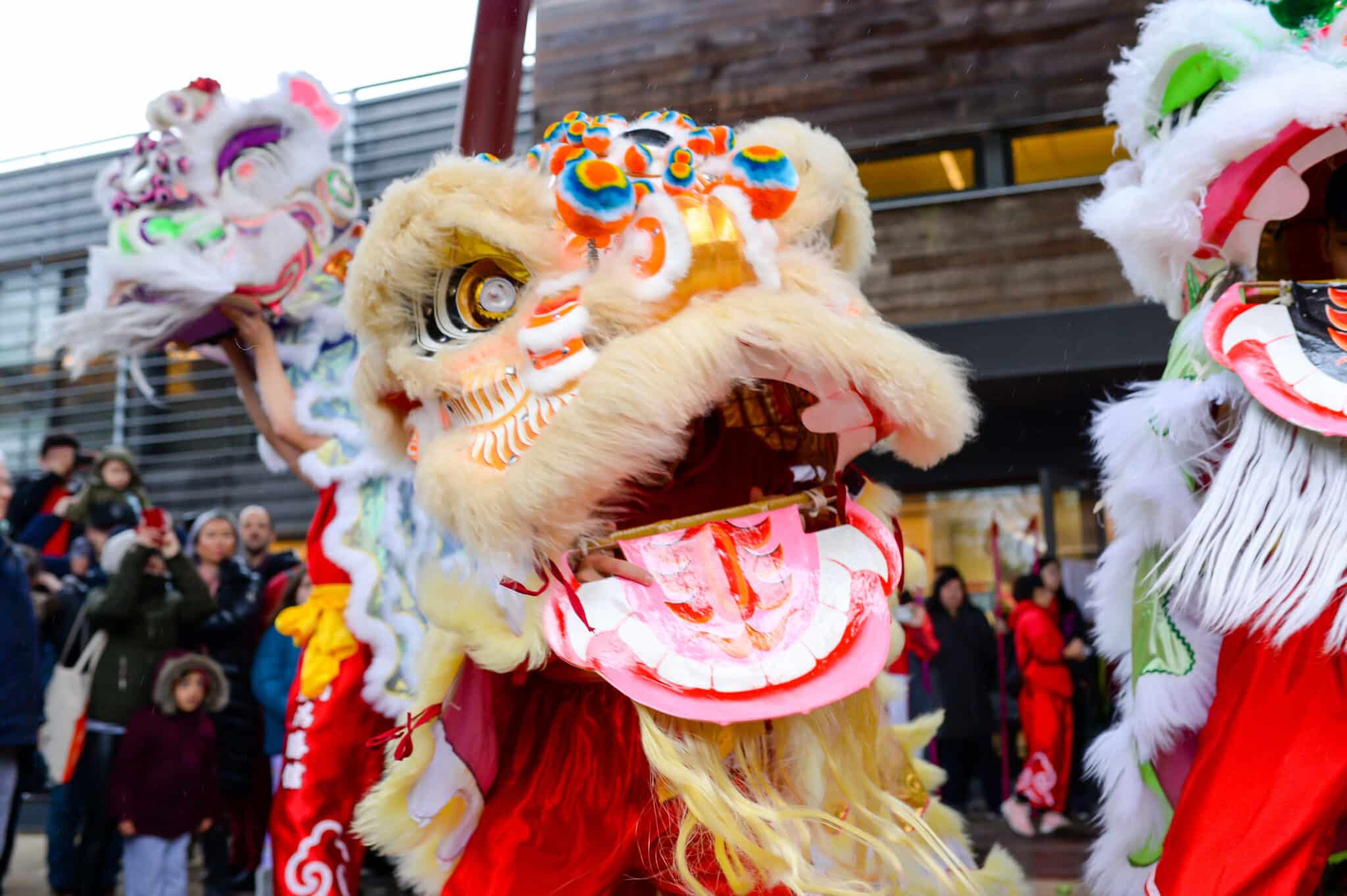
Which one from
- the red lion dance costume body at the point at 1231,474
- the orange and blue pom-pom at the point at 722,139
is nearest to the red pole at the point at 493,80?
the orange and blue pom-pom at the point at 722,139

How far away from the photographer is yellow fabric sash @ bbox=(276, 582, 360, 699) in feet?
9.27

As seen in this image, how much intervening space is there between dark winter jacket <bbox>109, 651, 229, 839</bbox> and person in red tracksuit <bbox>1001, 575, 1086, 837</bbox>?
341 centimetres

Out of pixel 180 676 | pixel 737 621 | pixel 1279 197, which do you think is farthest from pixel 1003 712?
pixel 737 621

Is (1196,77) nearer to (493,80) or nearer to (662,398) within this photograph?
(662,398)

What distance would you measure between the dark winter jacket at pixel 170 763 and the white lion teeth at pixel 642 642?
2.67 metres

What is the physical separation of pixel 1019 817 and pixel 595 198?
4.75 meters

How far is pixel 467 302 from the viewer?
1.93 metres

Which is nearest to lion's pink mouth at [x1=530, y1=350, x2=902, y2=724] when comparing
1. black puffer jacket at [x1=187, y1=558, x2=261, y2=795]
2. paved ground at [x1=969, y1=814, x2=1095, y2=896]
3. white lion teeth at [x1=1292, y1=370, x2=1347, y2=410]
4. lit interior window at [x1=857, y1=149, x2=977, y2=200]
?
white lion teeth at [x1=1292, y1=370, x2=1347, y2=410]

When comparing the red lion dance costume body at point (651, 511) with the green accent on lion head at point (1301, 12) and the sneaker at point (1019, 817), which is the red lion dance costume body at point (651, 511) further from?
the sneaker at point (1019, 817)

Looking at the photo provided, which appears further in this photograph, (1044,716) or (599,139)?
(1044,716)

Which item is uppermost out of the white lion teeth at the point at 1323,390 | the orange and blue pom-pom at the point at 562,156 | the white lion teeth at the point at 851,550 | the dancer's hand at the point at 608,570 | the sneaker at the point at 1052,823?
the orange and blue pom-pom at the point at 562,156

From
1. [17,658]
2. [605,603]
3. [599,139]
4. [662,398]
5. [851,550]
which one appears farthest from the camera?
[17,658]

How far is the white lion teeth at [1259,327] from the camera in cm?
184

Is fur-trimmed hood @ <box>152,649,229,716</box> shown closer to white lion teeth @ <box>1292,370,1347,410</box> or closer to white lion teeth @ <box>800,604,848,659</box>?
white lion teeth @ <box>800,604,848,659</box>
